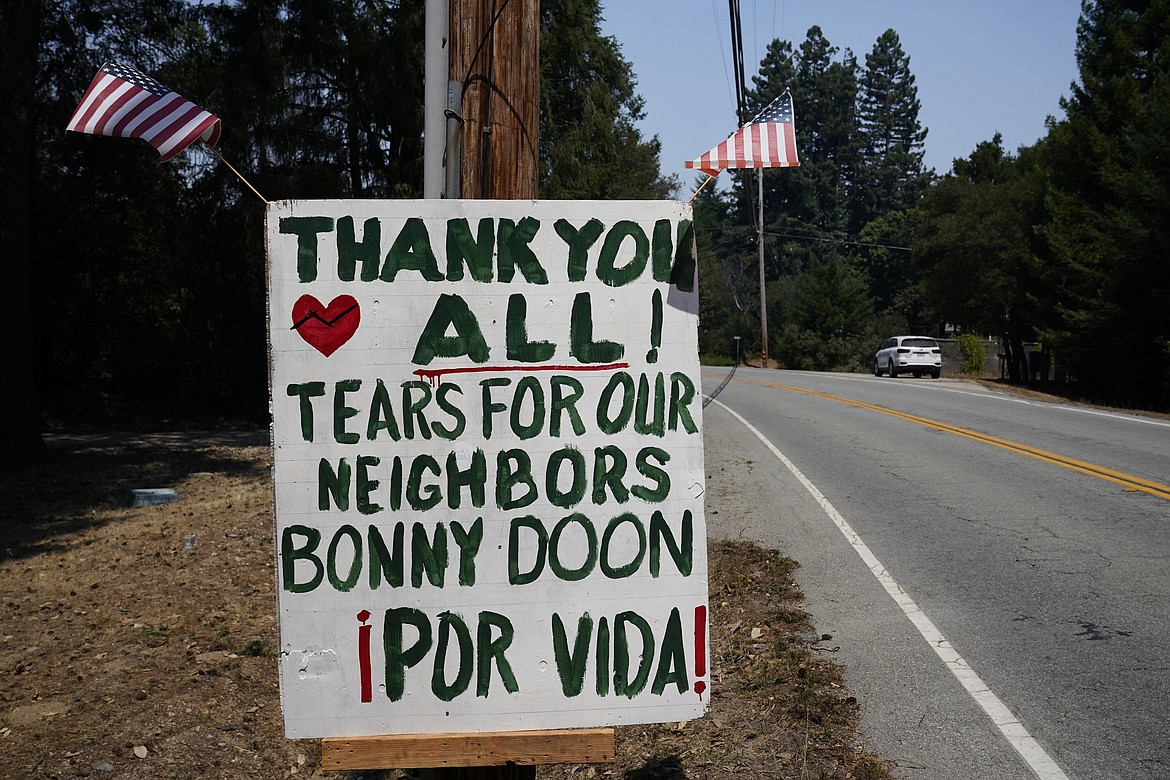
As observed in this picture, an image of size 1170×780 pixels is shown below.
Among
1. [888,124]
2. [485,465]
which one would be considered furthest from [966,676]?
[888,124]

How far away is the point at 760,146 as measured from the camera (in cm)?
412

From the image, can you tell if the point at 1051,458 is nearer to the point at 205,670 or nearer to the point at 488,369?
the point at 205,670

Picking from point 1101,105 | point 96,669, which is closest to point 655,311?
point 96,669

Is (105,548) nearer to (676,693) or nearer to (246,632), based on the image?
(246,632)

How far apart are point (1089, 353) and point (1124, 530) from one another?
72.9ft

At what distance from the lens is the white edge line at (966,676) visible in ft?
14.5

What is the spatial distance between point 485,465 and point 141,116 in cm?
177

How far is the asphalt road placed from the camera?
473cm

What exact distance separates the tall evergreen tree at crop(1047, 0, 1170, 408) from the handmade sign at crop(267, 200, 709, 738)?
1008 inches

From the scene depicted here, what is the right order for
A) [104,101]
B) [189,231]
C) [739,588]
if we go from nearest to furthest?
[104,101] < [739,588] < [189,231]

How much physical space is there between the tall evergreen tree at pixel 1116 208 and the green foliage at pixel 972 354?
12.5 metres

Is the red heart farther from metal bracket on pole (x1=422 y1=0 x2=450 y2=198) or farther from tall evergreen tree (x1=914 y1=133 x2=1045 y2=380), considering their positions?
tall evergreen tree (x1=914 y1=133 x2=1045 y2=380)

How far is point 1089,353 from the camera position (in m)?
28.8

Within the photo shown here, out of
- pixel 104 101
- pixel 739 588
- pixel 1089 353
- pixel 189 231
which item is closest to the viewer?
pixel 104 101
